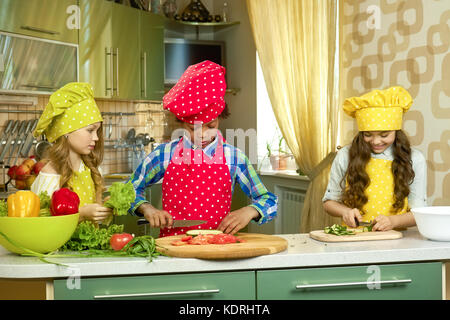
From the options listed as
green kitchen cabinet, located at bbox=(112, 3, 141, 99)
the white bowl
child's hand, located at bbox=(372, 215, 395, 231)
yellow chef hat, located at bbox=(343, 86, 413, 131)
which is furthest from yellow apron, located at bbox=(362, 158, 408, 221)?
green kitchen cabinet, located at bbox=(112, 3, 141, 99)

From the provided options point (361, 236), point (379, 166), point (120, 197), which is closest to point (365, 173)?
point (379, 166)

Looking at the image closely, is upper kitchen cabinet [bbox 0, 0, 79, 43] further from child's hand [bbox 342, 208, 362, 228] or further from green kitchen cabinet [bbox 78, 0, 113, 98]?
child's hand [bbox 342, 208, 362, 228]

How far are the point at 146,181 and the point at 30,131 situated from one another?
178cm

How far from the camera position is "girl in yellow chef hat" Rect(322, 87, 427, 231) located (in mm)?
2023

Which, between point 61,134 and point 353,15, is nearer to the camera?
point 61,134

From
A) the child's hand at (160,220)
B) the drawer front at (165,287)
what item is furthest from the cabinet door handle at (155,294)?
the child's hand at (160,220)

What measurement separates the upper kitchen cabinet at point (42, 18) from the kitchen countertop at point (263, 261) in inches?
78.7

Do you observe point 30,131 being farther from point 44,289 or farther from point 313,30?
point 44,289

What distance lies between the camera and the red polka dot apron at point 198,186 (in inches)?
80.9

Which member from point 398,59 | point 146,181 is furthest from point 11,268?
point 398,59

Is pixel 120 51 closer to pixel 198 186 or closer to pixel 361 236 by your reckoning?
pixel 198 186

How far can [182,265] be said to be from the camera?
1418mm

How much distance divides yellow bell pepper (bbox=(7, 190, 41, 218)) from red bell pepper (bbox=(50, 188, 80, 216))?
51mm

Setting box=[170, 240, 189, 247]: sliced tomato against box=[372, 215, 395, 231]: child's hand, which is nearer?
box=[170, 240, 189, 247]: sliced tomato
